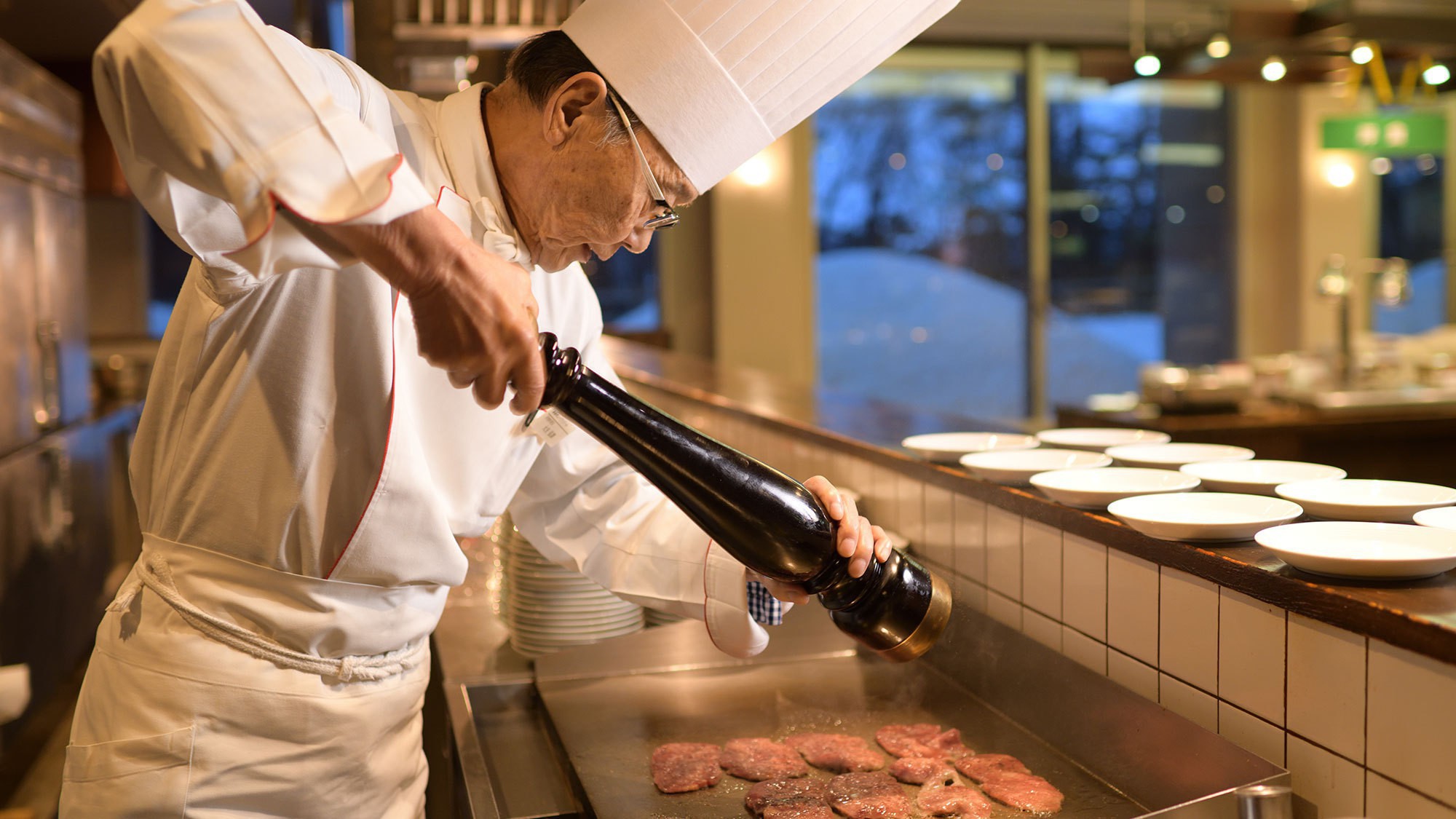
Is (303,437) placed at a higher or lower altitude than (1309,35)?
lower

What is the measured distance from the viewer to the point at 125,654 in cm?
121

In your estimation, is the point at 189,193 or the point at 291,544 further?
the point at 291,544

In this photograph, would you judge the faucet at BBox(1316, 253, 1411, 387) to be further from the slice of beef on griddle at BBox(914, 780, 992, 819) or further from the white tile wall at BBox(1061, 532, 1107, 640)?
the slice of beef on griddle at BBox(914, 780, 992, 819)

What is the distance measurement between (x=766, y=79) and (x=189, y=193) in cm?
63

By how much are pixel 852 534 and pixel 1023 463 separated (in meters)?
0.55

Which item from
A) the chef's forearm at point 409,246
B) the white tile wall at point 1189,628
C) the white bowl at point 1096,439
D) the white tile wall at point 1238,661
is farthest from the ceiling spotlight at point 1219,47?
the chef's forearm at point 409,246

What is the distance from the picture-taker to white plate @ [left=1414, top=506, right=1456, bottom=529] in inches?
43.2

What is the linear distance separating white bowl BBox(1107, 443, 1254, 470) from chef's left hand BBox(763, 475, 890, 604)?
579mm

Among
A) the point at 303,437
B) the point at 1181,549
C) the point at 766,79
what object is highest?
the point at 766,79

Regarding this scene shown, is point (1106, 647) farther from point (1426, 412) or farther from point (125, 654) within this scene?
point (1426, 412)

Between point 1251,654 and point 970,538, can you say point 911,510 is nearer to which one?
point 970,538

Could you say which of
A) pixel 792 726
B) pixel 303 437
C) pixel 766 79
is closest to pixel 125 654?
pixel 303 437

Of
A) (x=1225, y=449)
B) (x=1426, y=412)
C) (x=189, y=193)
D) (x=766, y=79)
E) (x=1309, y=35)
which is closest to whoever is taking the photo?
(x=189, y=193)

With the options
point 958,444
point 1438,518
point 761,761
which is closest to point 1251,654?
point 1438,518
